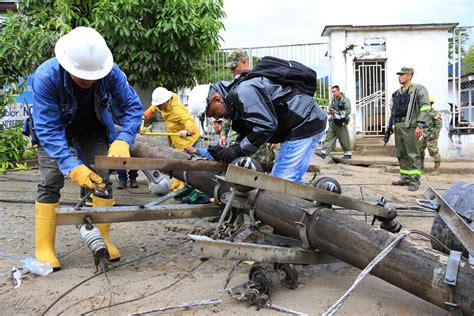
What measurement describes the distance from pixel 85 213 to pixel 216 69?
8.90 m

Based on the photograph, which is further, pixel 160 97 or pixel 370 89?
pixel 370 89

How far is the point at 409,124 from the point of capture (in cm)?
728

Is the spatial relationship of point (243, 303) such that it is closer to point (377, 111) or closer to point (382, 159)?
point (382, 159)

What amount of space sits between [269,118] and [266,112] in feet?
0.16

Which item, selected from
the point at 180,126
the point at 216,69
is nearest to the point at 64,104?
the point at 180,126

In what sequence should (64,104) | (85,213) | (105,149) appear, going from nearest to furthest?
(85,213) → (64,104) → (105,149)

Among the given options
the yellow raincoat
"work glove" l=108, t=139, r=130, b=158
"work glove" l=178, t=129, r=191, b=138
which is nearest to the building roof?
the yellow raincoat

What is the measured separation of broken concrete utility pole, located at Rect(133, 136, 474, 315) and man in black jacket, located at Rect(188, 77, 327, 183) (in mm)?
391

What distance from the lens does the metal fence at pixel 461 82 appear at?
11508 mm

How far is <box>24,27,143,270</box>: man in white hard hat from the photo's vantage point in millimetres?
3201

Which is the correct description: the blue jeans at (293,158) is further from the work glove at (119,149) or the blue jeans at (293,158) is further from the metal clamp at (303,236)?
the work glove at (119,149)

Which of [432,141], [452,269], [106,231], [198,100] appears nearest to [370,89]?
[432,141]

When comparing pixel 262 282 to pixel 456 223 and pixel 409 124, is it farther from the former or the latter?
pixel 409 124

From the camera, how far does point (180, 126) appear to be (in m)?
6.61
